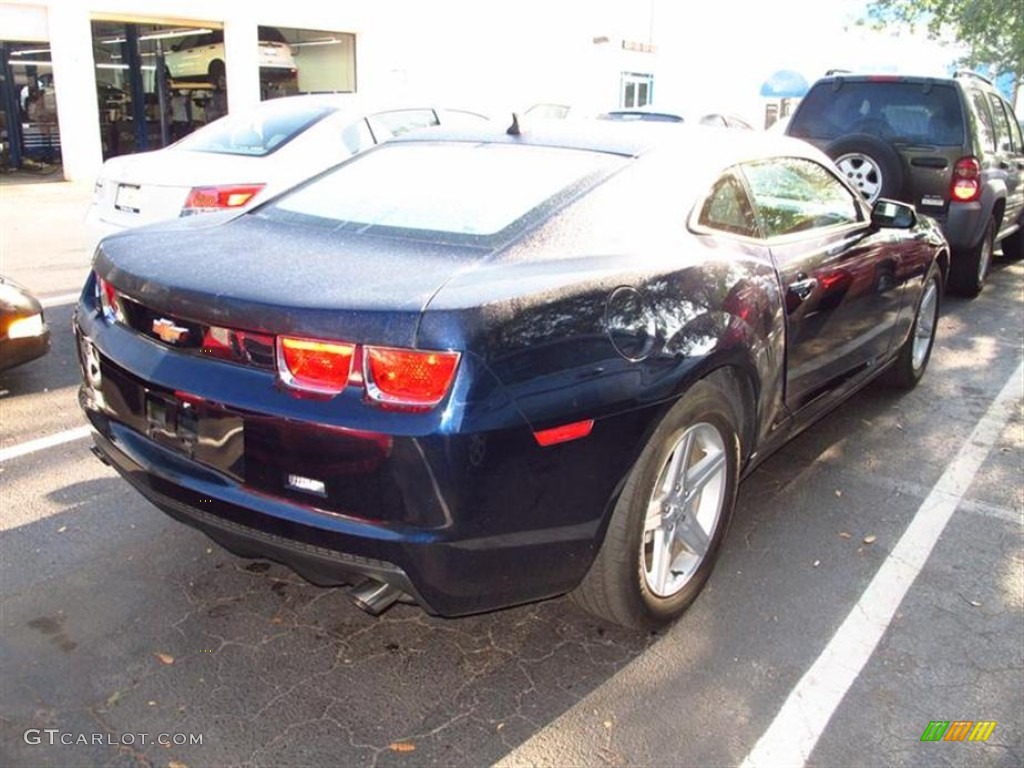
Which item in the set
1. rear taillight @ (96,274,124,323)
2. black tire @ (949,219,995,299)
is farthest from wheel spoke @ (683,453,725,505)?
black tire @ (949,219,995,299)

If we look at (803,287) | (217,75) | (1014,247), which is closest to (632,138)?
(803,287)

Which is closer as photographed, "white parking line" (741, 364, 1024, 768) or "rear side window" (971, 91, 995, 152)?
"white parking line" (741, 364, 1024, 768)

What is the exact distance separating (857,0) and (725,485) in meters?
35.5

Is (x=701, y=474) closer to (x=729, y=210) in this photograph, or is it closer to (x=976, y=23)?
(x=729, y=210)

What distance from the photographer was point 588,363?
98.0 inches

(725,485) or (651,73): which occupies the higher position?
(651,73)

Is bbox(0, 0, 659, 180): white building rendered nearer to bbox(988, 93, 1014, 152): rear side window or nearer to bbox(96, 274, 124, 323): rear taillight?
bbox(988, 93, 1014, 152): rear side window

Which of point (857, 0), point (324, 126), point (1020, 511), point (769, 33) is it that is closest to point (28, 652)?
point (1020, 511)

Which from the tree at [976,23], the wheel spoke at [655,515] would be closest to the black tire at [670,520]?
the wheel spoke at [655,515]

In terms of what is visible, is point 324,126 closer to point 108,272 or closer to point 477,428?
point 108,272

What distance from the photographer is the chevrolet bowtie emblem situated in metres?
2.51

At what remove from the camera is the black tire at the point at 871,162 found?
695 centimetres

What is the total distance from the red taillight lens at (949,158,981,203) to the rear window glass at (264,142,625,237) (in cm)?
534

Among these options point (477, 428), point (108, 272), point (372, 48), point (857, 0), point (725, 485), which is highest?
point (857, 0)
